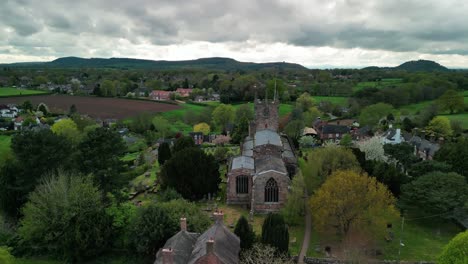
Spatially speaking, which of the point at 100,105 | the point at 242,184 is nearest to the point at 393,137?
the point at 242,184

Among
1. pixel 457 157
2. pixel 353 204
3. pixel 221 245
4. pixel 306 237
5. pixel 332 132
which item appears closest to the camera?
pixel 221 245

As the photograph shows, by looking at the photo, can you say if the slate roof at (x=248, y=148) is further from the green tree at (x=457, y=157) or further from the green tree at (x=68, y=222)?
the green tree at (x=457, y=157)

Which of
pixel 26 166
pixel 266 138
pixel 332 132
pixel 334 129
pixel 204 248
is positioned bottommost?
pixel 332 132

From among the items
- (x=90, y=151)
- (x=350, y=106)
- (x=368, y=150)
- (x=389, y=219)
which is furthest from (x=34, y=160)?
(x=350, y=106)

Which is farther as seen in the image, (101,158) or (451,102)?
(451,102)

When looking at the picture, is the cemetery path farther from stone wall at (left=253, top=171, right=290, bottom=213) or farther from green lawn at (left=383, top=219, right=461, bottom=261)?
green lawn at (left=383, top=219, right=461, bottom=261)

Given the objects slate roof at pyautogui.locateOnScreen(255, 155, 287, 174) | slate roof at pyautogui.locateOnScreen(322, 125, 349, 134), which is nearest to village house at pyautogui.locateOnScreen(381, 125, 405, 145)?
slate roof at pyautogui.locateOnScreen(322, 125, 349, 134)

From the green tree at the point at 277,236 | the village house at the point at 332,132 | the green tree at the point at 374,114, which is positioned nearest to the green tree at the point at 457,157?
the green tree at the point at 277,236

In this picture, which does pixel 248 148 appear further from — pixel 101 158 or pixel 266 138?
pixel 101 158
